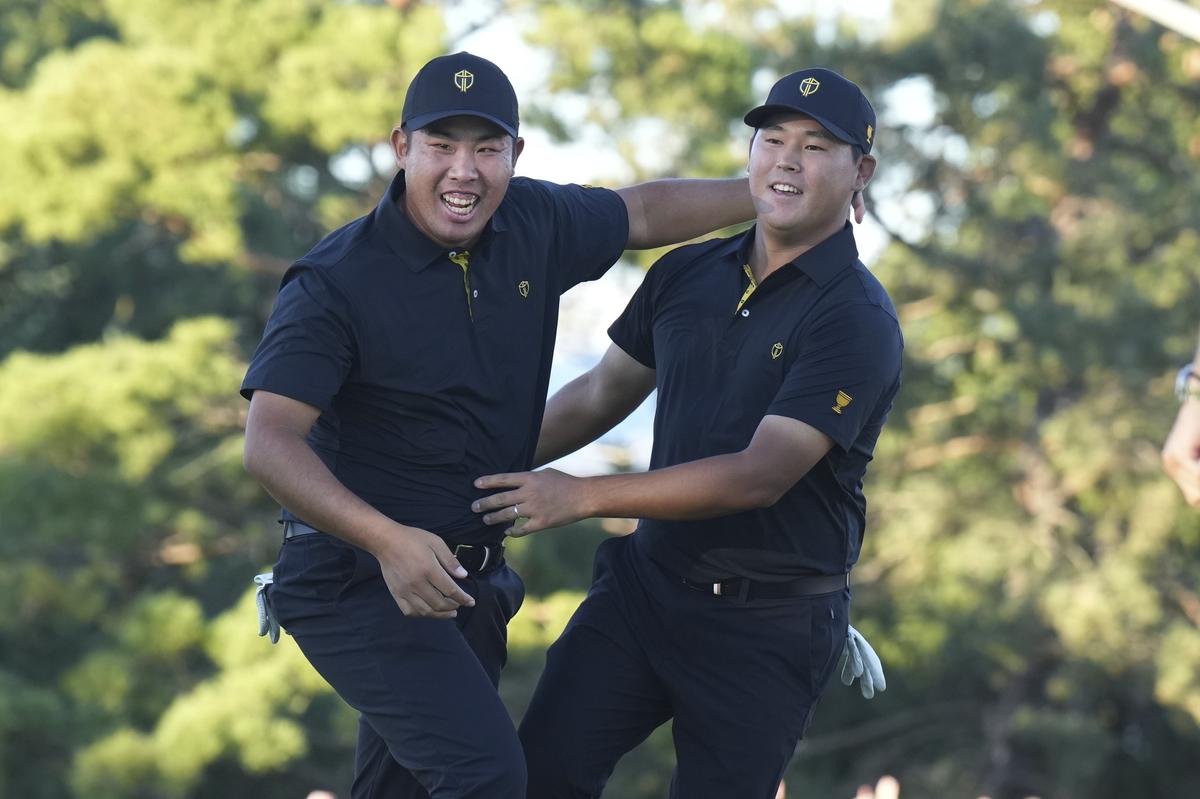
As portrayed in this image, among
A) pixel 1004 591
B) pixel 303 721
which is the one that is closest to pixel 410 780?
pixel 303 721

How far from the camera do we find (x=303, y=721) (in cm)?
1623

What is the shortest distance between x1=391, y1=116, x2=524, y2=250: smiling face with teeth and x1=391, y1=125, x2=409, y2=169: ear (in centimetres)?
1

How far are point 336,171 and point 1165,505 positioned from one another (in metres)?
8.76

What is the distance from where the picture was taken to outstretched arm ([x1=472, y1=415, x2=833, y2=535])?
3.66 meters

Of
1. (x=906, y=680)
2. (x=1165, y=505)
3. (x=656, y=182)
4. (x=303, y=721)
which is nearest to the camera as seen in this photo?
(x=656, y=182)

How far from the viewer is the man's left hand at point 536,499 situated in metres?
3.64

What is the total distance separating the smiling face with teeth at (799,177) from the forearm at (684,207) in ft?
1.00

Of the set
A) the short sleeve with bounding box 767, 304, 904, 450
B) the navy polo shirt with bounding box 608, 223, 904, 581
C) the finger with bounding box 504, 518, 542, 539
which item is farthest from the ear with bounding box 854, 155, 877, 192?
the finger with bounding box 504, 518, 542, 539

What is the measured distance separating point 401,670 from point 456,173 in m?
1.06

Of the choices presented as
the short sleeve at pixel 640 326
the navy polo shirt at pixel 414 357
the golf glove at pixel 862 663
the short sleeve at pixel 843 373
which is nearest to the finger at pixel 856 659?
the golf glove at pixel 862 663

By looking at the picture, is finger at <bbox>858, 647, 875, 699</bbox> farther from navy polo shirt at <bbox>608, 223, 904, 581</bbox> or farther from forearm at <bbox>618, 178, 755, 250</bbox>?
forearm at <bbox>618, 178, 755, 250</bbox>

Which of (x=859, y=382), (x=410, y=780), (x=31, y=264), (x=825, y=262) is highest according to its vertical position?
(x=31, y=264)

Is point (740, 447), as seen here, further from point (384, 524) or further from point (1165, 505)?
point (1165, 505)

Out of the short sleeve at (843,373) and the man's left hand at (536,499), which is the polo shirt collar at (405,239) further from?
the short sleeve at (843,373)
